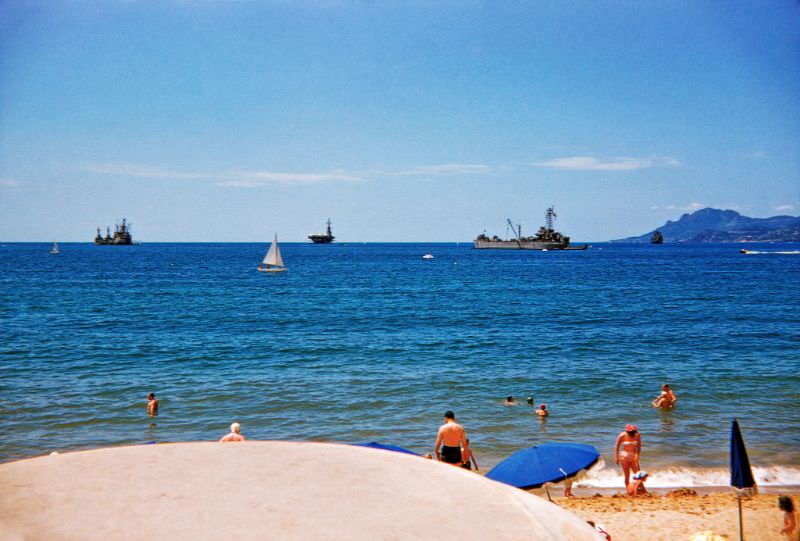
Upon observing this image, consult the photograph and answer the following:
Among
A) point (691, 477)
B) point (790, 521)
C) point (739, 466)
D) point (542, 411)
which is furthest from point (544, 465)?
point (542, 411)

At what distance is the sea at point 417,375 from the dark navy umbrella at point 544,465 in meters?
3.19

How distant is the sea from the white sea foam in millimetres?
64

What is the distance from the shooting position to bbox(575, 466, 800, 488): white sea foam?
1297 cm

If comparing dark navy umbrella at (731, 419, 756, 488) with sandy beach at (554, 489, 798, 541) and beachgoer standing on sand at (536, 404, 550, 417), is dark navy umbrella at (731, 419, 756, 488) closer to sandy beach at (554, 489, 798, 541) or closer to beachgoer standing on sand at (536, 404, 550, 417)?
sandy beach at (554, 489, 798, 541)

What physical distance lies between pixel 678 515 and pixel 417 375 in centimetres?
1345

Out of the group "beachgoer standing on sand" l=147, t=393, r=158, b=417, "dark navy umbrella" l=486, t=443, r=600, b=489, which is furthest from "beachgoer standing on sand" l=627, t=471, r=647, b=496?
"beachgoer standing on sand" l=147, t=393, r=158, b=417

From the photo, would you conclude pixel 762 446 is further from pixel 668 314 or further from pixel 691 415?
pixel 668 314

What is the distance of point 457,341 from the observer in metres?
31.5

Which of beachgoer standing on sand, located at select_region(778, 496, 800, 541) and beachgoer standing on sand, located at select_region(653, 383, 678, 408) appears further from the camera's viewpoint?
beachgoer standing on sand, located at select_region(653, 383, 678, 408)

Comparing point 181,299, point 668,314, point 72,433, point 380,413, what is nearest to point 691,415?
point 380,413

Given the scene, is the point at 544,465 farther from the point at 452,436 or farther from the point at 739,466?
the point at 739,466

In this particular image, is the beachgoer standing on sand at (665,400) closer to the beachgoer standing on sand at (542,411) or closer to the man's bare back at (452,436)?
the beachgoer standing on sand at (542,411)

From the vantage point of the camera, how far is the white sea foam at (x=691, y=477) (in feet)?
42.5

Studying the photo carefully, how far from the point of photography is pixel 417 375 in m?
23.3
